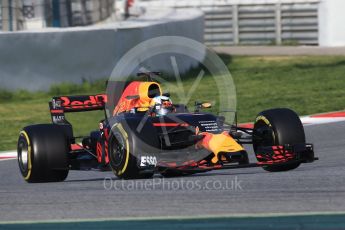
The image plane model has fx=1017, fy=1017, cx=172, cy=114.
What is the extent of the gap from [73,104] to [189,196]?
345cm

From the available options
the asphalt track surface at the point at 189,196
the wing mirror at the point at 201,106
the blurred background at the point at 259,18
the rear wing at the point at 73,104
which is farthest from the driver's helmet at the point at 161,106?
the blurred background at the point at 259,18

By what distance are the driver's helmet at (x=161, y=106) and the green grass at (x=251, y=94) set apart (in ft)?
14.9

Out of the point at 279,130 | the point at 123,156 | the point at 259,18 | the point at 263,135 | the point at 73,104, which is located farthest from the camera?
the point at 259,18

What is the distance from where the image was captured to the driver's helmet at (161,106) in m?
10.2

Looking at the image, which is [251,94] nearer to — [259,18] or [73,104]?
[73,104]

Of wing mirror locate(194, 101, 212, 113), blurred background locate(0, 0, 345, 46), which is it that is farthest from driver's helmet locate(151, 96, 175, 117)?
blurred background locate(0, 0, 345, 46)

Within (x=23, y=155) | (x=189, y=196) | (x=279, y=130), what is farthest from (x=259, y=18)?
(x=189, y=196)

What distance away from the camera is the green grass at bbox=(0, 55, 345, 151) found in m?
16.4

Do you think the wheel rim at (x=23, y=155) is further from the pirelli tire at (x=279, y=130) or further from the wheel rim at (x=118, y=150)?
the pirelli tire at (x=279, y=130)

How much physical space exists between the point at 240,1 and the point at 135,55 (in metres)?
11.3

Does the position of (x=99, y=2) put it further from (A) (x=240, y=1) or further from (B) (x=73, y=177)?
(B) (x=73, y=177)

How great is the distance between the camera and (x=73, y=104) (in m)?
11.3

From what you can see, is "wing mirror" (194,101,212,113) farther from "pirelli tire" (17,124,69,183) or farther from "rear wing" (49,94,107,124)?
"pirelli tire" (17,124,69,183)

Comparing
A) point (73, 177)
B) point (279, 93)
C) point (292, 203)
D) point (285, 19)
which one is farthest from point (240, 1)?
point (292, 203)
